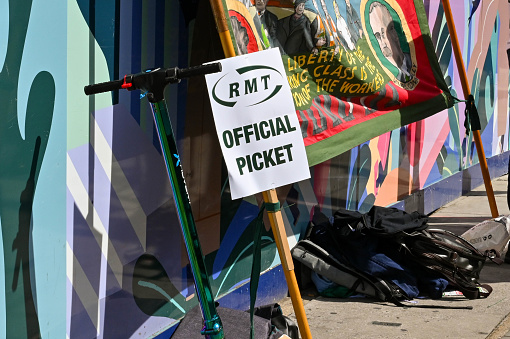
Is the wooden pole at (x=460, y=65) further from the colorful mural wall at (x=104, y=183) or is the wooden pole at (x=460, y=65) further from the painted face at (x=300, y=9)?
the painted face at (x=300, y=9)

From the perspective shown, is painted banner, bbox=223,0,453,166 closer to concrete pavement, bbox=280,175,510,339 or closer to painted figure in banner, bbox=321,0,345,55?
painted figure in banner, bbox=321,0,345,55

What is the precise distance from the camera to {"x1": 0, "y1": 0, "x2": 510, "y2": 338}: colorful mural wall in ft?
10.00

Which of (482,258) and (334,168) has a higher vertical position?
(334,168)

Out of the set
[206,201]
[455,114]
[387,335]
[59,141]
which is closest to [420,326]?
[387,335]

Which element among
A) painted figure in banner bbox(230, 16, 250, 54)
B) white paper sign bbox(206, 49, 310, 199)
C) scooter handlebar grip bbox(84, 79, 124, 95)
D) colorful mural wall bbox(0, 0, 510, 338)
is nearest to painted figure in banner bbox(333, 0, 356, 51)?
colorful mural wall bbox(0, 0, 510, 338)

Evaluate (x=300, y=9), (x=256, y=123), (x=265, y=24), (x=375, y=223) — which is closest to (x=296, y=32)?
(x=300, y=9)

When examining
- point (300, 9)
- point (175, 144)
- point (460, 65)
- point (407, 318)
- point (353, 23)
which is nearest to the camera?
point (175, 144)

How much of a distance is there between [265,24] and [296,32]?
8.8 inches

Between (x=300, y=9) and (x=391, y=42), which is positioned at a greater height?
(x=300, y=9)

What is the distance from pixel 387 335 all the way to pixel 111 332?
1659mm

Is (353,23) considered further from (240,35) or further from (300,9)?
(240,35)

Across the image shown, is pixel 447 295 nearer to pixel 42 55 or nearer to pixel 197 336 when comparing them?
pixel 197 336

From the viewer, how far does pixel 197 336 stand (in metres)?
3.66

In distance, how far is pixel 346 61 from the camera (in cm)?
433
